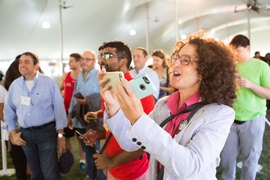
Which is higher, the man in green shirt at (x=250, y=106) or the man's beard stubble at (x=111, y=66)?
the man's beard stubble at (x=111, y=66)

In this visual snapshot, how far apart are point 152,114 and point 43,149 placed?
1.67 meters

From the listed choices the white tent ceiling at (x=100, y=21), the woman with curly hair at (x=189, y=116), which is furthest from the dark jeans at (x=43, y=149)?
the white tent ceiling at (x=100, y=21)

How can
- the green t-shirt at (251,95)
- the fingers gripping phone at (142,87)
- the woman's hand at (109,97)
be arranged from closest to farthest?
the fingers gripping phone at (142,87) → the woman's hand at (109,97) → the green t-shirt at (251,95)

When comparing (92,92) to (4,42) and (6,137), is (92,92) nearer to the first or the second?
(6,137)

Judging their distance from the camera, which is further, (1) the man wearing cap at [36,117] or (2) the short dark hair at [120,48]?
(1) the man wearing cap at [36,117]

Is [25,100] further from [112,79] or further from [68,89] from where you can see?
[112,79]

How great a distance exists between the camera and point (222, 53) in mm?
1066

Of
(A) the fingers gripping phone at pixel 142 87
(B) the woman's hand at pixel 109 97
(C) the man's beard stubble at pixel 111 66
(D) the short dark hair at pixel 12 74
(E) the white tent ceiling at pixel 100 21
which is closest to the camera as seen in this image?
(A) the fingers gripping phone at pixel 142 87

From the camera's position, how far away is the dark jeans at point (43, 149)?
2.49m

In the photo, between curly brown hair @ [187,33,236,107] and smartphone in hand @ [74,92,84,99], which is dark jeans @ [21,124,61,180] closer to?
smartphone in hand @ [74,92,84,99]

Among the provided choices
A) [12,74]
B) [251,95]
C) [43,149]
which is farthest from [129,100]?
[12,74]

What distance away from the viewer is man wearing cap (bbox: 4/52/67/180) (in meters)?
2.48

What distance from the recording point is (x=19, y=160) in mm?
3004

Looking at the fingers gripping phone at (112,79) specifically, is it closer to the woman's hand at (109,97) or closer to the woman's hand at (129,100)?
the woman's hand at (109,97)
